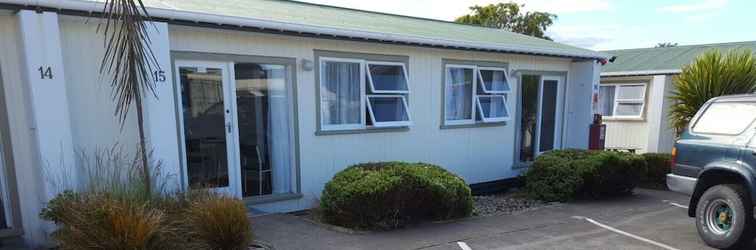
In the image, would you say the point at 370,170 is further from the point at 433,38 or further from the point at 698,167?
the point at 698,167

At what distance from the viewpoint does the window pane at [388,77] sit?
21.2 feet

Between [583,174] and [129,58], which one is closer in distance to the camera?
[129,58]

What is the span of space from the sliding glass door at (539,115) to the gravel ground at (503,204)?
1431mm

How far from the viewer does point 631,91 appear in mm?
12188

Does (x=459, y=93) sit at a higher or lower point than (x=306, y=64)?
lower

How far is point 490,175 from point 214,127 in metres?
5.20

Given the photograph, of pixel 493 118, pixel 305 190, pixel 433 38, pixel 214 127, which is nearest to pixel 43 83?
pixel 214 127

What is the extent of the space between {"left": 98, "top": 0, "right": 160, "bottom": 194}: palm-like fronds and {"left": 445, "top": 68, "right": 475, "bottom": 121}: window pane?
4627mm

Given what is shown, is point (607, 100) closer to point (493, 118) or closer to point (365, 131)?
point (493, 118)

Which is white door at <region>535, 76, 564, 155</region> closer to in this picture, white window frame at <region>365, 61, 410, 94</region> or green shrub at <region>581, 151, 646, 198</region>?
green shrub at <region>581, 151, 646, 198</region>

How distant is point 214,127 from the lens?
17.5 feet

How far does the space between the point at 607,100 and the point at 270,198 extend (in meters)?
11.3

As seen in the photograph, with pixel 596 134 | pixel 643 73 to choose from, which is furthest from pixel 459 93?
pixel 643 73

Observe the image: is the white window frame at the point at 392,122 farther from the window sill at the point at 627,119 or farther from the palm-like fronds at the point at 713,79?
the window sill at the point at 627,119
